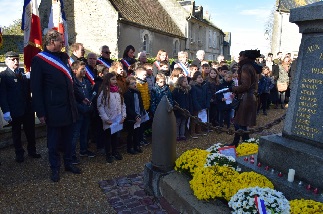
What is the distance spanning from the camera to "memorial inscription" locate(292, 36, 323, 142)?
3.32m

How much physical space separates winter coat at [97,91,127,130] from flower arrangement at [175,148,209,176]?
1.97 meters

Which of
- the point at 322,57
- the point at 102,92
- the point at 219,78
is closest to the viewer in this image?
the point at 322,57

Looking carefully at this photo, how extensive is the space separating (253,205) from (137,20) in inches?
933

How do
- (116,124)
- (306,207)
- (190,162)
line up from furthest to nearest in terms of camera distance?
(116,124) → (190,162) → (306,207)

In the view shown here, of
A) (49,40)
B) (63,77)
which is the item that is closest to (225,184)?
(63,77)

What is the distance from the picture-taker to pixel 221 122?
8.76m

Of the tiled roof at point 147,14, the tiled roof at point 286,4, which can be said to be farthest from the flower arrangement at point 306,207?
the tiled roof at point 286,4

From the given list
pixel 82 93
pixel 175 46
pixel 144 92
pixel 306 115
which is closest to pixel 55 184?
pixel 82 93

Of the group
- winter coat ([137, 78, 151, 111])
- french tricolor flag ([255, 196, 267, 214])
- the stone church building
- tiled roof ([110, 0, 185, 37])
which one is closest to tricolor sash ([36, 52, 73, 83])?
winter coat ([137, 78, 151, 111])

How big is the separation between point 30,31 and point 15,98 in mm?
2096

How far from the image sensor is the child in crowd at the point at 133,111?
6113 mm

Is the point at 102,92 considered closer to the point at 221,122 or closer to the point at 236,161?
the point at 236,161

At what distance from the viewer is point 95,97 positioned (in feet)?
19.1

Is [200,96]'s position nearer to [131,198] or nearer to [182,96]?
[182,96]
